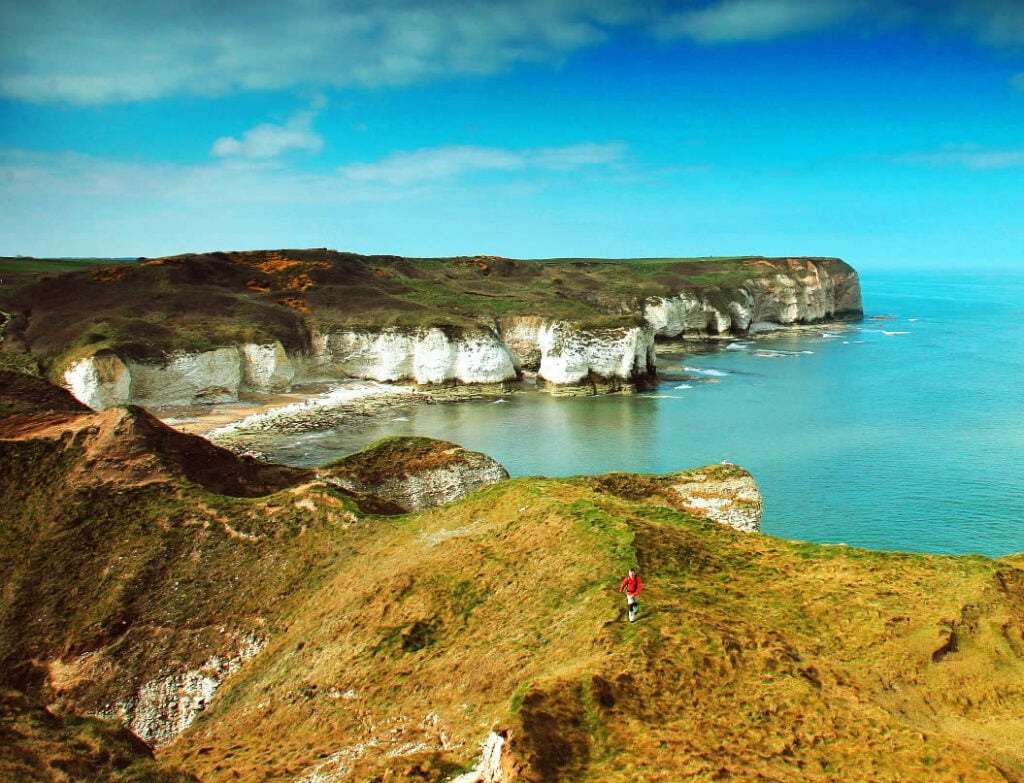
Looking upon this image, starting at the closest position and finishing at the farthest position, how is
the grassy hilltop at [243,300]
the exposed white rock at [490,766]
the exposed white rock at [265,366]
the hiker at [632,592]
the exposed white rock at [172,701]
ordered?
1. the exposed white rock at [490,766]
2. the hiker at [632,592]
3. the exposed white rock at [172,701]
4. the grassy hilltop at [243,300]
5. the exposed white rock at [265,366]

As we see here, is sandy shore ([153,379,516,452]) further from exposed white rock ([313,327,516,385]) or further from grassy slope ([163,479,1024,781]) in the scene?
grassy slope ([163,479,1024,781])

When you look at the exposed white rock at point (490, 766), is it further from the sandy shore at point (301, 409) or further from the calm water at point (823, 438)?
the sandy shore at point (301, 409)

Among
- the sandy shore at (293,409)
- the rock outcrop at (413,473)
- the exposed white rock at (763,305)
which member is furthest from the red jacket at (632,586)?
the exposed white rock at (763,305)

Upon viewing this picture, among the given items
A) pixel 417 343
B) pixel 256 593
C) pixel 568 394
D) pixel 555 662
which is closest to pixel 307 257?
pixel 417 343

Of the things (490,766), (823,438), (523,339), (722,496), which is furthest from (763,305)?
(490,766)

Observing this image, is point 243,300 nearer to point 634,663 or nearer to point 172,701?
point 172,701

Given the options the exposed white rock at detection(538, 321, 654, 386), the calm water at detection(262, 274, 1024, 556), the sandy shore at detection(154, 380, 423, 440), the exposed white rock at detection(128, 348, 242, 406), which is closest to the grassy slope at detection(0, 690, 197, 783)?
the calm water at detection(262, 274, 1024, 556)

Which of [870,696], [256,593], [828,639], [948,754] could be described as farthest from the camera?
[256,593]

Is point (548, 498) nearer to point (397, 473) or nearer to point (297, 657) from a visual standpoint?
point (297, 657)
